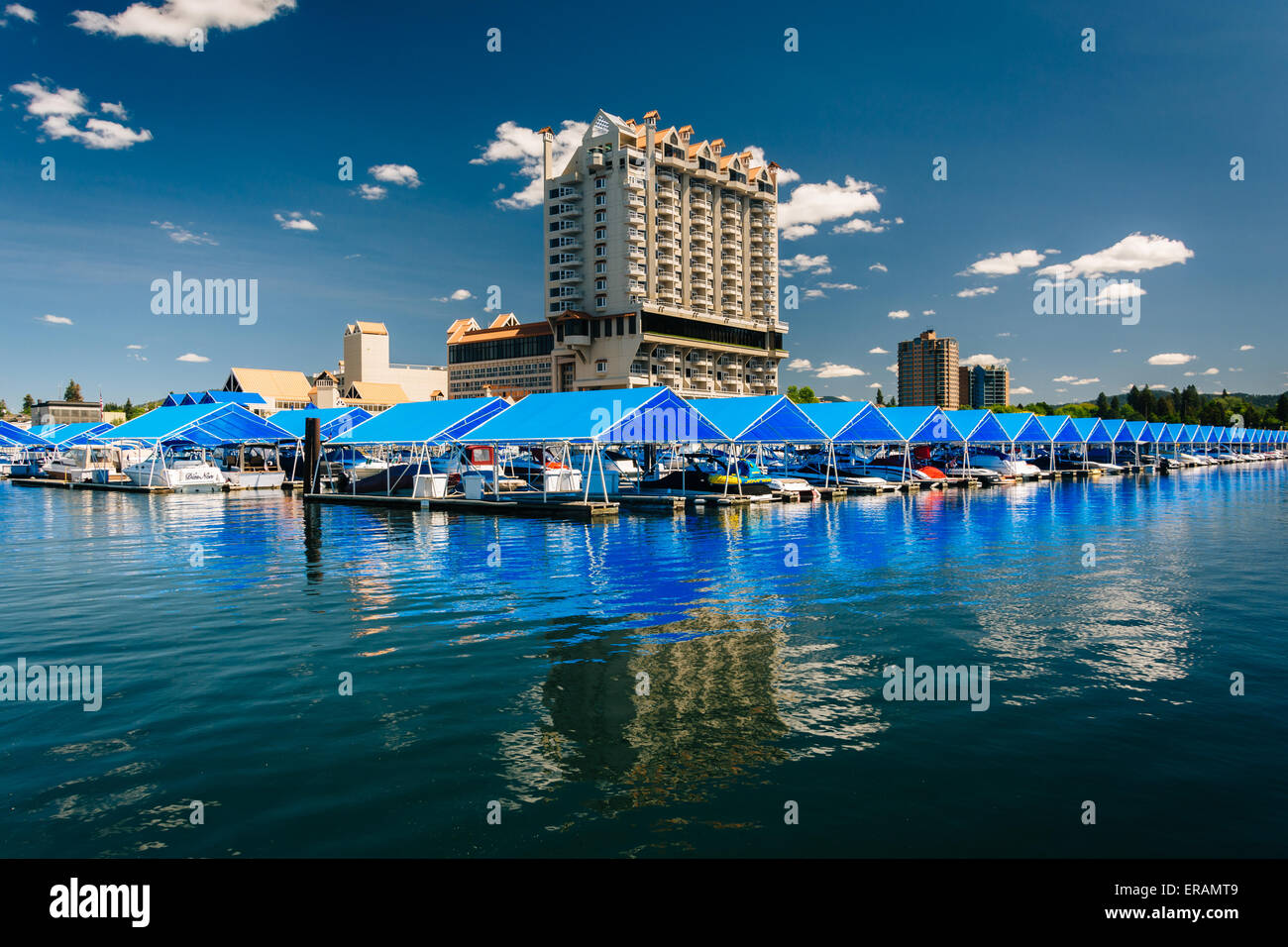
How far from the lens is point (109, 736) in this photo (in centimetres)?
934

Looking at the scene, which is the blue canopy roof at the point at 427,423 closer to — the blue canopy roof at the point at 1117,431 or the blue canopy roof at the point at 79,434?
the blue canopy roof at the point at 79,434

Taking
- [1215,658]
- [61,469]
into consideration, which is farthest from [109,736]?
A: [61,469]

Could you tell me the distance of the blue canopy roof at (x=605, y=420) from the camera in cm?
3609

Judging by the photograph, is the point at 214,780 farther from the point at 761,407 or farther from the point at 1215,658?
the point at 761,407

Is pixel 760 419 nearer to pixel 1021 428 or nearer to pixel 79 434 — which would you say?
pixel 1021 428

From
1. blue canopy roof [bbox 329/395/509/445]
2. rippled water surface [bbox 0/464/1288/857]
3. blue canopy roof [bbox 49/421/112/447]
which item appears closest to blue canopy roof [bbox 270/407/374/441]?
blue canopy roof [bbox 49/421/112/447]

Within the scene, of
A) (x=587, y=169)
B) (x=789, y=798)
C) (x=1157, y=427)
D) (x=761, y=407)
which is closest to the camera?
(x=789, y=798)

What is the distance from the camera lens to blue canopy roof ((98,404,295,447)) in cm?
5312

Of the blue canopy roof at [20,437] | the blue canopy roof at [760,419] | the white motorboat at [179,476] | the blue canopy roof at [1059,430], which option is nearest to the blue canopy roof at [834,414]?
the blue canopy roof at [760,419]

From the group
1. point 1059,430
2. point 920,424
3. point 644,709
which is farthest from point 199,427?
point 1059,430

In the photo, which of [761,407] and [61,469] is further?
[61,469]

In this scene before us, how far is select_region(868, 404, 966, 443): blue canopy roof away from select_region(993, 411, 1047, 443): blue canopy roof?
9.66 meters

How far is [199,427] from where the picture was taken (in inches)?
2137
